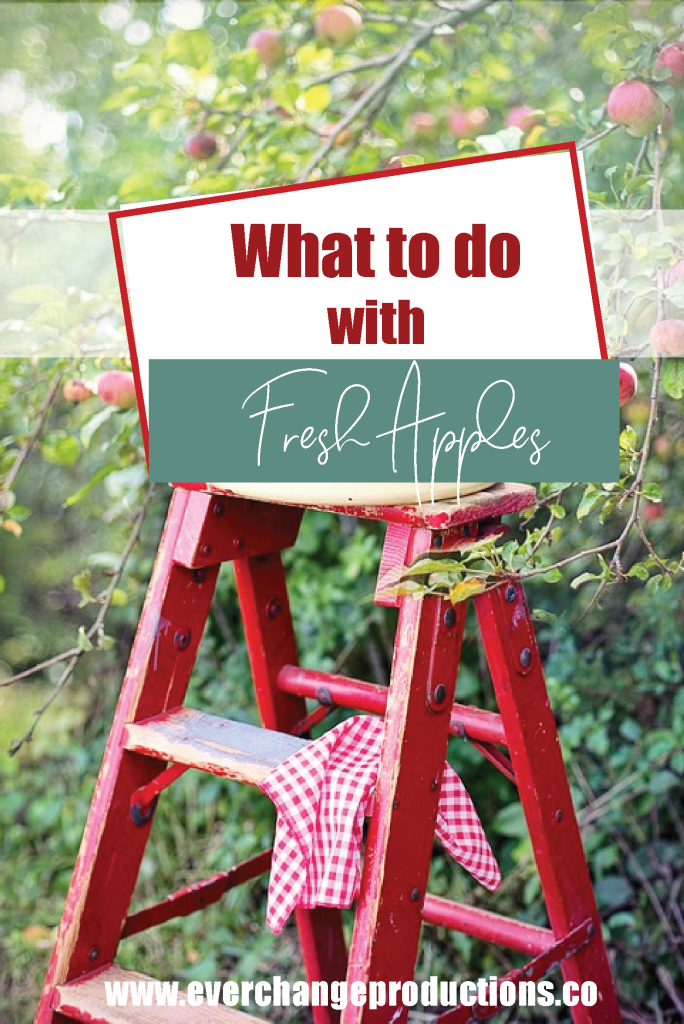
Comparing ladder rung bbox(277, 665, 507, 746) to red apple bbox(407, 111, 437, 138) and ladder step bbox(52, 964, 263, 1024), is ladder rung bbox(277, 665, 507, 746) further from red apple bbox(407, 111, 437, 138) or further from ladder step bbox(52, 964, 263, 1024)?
red apple bbox(407, 111, 437, 138)

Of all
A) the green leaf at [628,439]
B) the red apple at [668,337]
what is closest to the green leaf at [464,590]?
the green leaf at [628,439]

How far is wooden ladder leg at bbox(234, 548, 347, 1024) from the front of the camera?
1.40 m

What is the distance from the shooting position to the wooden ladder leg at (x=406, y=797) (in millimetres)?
1000

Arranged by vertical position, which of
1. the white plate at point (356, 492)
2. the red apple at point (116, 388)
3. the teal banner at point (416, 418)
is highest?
the red apple at point (116, 388)

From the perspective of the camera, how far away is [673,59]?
123cm

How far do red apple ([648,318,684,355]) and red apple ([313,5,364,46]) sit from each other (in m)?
0.91

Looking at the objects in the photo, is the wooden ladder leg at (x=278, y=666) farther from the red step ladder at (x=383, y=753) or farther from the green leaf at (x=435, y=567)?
the green leaf at (x=435, y=567)

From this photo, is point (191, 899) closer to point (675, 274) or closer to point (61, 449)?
point (61, 449)

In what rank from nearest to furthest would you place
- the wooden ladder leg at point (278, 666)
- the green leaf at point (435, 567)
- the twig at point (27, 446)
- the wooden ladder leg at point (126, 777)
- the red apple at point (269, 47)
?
the green leaf at point (435, 567) < the wooden ladder leg at point (126, 777) < the wooden ladder leg at point (278, 666) < the twig at point (27, 446) < the red apple at point (269, 47)

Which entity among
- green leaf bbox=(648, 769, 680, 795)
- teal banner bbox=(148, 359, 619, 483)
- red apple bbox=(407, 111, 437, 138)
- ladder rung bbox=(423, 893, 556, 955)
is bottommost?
green leaf bbox=(648, 769, 680, 795)

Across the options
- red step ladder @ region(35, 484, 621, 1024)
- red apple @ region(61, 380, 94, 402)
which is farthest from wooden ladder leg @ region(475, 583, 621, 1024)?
red apple @ region(61, 380, 94, 402)

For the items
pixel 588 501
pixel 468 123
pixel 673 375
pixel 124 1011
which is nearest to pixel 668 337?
pixel 673 375

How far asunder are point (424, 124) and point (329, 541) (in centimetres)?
88

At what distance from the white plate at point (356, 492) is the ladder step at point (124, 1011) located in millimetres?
561
